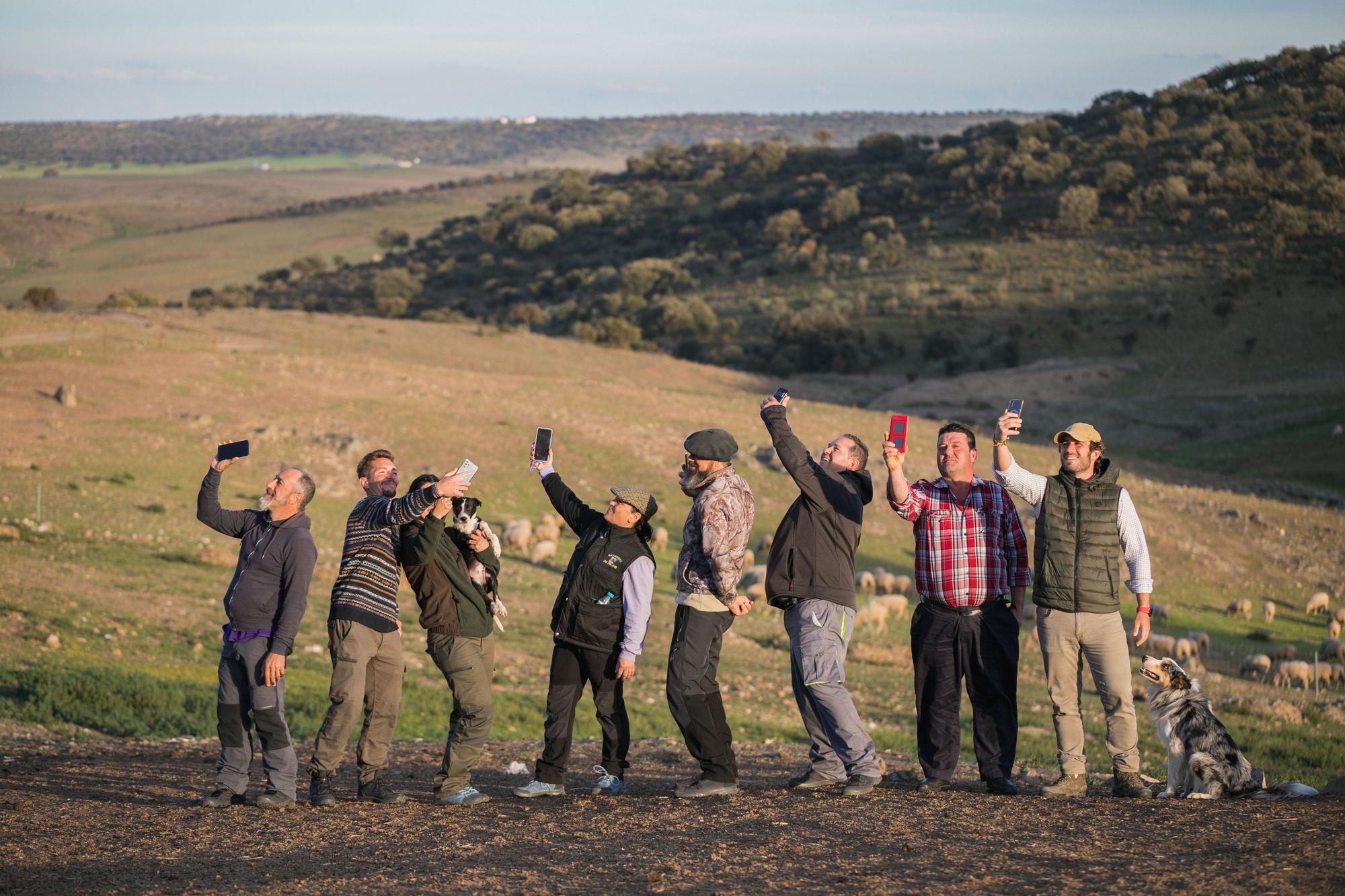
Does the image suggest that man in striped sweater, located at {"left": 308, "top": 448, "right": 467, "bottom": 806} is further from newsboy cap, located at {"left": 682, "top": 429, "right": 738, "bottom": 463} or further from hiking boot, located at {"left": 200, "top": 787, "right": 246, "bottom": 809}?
newsboy cap, located at {"left": 682, "top": 429, "right": 738, "bottom": 463}

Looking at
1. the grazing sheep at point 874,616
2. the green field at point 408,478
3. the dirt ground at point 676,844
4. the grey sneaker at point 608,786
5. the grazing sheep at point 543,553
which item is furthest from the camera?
the grazing sheep at point 543,553

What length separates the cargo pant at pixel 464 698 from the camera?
728 cm

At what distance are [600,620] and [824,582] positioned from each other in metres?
1.39

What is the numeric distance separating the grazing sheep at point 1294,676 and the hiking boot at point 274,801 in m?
14.3

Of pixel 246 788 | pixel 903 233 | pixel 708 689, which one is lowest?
pixel 246 788

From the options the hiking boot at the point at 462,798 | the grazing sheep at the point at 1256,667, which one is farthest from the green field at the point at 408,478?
the hiking boot at the point at 462,798

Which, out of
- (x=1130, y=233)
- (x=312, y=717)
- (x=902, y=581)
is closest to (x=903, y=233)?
(x=1130, y=233)

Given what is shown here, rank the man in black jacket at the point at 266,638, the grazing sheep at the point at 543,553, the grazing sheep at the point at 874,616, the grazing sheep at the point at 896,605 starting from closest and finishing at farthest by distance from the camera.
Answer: the man in black jacket at the point at 266,638
the grazing sheep at the point at 874,616
the grazing sheep at the point at 896,605
the grazing sheep at the point at 543,553

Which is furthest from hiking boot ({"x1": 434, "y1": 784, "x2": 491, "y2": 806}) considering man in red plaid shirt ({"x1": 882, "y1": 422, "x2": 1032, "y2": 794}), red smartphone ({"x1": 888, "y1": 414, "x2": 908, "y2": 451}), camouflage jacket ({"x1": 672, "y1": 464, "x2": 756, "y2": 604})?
red smartphone ({"x1": 888, "y1": 414, "x2": 908, "y2": 451})

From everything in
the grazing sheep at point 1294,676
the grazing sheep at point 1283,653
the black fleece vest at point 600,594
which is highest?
the black fleece vest at point 600,594

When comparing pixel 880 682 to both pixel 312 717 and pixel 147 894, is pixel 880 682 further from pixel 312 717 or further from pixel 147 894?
pixel 147 894

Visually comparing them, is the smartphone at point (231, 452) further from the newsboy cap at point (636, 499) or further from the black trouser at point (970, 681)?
the black trouser at point (970, 681)

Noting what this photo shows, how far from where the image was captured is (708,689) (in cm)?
725

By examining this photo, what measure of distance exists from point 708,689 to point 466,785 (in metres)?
1.71
